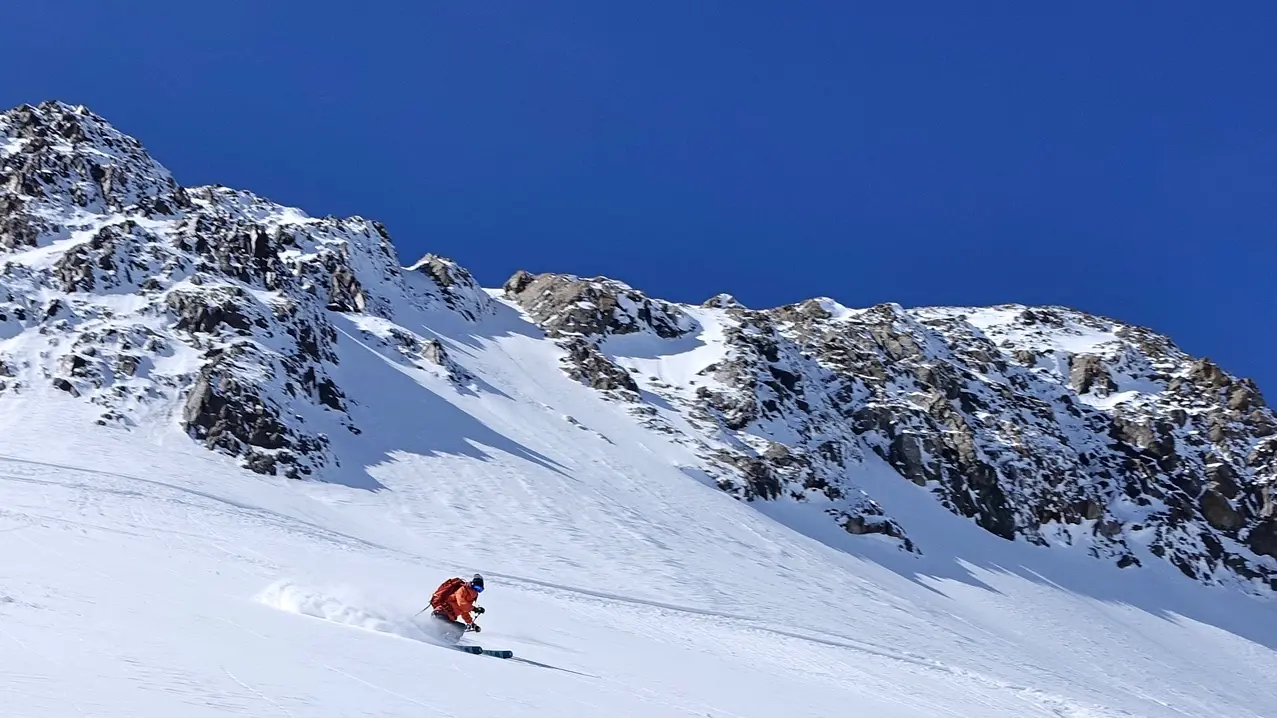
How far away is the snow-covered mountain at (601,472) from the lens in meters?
21.8

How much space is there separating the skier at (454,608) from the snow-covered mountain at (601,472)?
0.77m

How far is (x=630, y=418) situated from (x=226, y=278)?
87.6 feet

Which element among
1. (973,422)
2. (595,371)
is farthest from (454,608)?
(973,422)

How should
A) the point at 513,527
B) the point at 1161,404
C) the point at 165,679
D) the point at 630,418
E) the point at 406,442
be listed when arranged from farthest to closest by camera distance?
the point at 1161,404
the point at 630,418
the point at 406,442
the point at 513,527
the point at 165,679

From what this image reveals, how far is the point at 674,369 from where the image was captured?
80.1 m

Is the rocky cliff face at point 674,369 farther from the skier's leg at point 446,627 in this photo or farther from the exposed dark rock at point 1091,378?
the skier's leg at point 446,627

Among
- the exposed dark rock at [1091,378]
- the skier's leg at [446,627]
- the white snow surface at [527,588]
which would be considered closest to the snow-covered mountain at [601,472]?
the white snow surface at [527,588]

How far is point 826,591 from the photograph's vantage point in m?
44.3

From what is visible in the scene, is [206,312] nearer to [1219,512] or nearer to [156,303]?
[156,303]

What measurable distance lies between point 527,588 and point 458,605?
1385 cm

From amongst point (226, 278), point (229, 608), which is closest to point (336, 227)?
point (226, 278)

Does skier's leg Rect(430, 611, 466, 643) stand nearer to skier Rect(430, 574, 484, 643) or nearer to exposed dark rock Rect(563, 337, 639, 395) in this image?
skier Rect(430, 574, 484, 643)

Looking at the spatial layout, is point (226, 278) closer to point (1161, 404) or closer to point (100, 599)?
point (100, 599)

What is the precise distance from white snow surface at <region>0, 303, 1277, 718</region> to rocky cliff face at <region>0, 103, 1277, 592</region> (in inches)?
87.5
